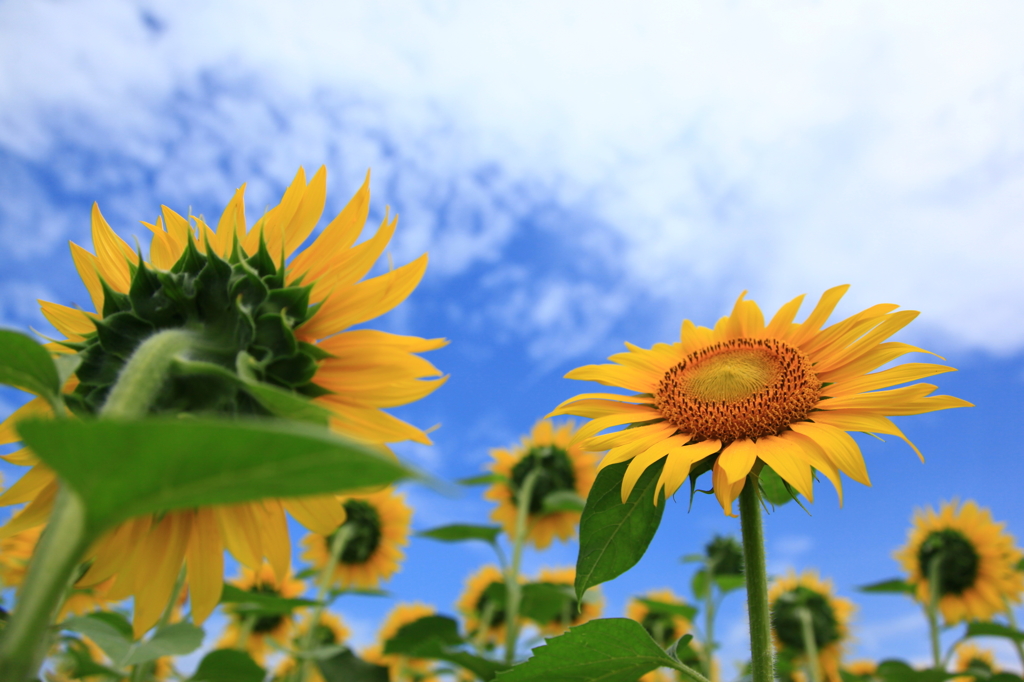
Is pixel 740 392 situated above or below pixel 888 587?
below

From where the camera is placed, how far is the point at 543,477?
16.9ft

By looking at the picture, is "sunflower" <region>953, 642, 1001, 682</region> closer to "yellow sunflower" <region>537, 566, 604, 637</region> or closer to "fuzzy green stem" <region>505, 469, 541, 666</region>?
"yellow sunflower" <region>537, 566, 604, 637</region>

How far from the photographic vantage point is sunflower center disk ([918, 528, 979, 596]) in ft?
17.0

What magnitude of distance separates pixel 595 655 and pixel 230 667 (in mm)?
1539

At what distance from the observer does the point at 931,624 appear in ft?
14.3

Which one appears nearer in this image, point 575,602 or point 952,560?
point 952,560

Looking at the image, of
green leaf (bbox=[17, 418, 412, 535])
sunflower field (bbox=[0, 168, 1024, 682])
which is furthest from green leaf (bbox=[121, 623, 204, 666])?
green leaf (bbox=[17, 418, 412, 535])

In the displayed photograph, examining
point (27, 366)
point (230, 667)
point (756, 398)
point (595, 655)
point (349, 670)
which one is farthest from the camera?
point (349, 670)

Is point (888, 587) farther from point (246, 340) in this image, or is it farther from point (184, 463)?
point (184, 463)

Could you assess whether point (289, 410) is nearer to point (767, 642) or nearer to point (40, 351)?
point (40, 351)

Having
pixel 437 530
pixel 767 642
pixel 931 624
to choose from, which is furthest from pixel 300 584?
pixel 767 642

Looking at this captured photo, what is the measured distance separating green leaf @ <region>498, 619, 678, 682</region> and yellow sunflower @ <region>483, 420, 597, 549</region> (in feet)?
11.1

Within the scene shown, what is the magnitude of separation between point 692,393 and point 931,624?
3754 millimetres

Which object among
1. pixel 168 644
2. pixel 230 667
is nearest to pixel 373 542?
pixel 230 667
